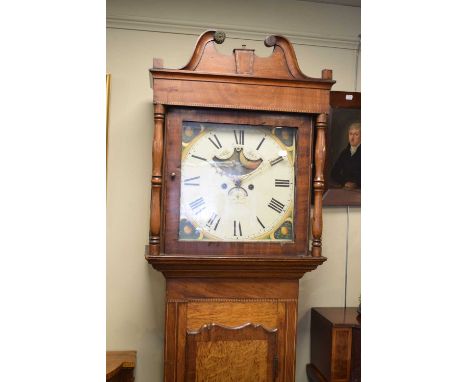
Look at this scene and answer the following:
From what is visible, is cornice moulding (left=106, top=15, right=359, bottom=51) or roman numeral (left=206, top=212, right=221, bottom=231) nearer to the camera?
roman numeral (left=206, top=212, right=221, bottom=231)

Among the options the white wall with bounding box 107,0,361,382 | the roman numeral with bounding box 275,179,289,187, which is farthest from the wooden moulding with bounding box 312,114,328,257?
the white wall with bounding box 107,0,361,382

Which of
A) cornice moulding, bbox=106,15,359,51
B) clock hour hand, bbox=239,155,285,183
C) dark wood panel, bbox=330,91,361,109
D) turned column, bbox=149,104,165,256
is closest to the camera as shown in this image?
turned column, bbox=149,104,165,256

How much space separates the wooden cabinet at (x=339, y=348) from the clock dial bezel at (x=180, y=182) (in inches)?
18.5

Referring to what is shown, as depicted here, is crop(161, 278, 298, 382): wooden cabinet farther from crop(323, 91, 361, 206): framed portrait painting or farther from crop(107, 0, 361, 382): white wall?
crop(323, 91, 361, 206): framed portrait painting

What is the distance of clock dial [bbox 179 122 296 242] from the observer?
62.4 inches

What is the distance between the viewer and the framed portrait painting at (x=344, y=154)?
218 cm

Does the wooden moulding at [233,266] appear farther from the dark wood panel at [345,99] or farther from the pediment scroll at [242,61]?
the dark wood panel at [345,99]

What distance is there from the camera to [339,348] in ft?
5.99

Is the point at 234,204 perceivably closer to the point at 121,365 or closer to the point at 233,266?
the point at 233,266

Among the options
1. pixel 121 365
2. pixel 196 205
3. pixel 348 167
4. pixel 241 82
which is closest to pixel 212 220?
pixel 196 205

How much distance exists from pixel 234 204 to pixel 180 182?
226mm
